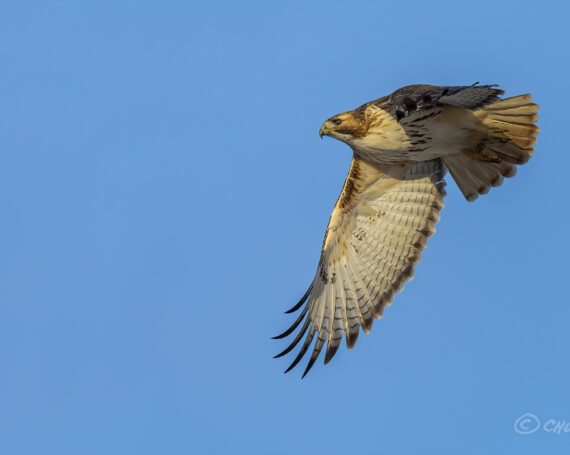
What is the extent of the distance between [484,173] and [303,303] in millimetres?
2636

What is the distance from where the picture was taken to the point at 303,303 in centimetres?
1140

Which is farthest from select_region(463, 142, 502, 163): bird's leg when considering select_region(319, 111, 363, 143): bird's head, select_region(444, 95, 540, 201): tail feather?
select_region(319, 111, 363, 143): bird's head

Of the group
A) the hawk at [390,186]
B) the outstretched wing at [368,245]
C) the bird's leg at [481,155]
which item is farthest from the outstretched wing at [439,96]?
the outstretched wing at [368,245]

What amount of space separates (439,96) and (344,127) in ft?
5.65

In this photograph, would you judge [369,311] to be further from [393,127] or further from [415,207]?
[393,127]

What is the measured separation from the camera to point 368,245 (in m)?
11.3

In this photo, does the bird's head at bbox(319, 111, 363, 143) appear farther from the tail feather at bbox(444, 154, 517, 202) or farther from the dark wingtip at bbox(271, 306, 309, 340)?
the dark wingtip at bbox(271, 306, 309, 340)

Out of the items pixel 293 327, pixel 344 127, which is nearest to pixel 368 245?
pixel 293 327

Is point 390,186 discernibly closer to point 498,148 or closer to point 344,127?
point 344,127

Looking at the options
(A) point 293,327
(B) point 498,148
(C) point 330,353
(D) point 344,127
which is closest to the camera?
(D) point 344,127

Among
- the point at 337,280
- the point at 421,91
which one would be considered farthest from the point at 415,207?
the point at 421,91

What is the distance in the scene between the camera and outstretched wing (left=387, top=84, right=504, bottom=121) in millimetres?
9104

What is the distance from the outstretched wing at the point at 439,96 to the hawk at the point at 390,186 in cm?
12

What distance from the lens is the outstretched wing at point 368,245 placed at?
11016 mm
